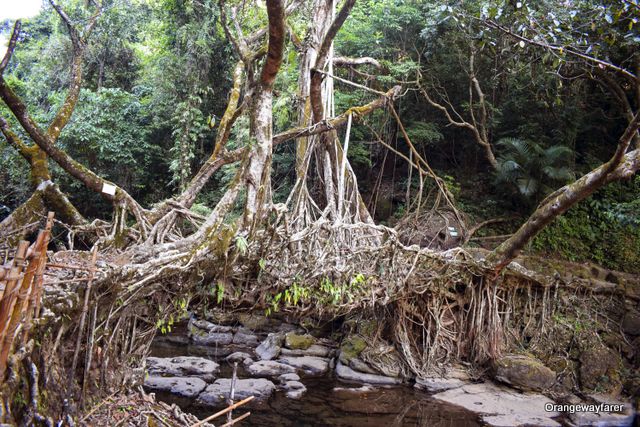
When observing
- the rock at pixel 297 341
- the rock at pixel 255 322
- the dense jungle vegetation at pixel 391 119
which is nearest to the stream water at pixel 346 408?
the rock at pixel 297 341

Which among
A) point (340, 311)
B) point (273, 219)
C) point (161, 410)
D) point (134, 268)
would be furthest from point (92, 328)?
point (340, 311)

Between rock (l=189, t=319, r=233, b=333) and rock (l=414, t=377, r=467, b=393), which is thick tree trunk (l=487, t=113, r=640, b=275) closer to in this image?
rock (l=414, t=377, r=467, b=393)

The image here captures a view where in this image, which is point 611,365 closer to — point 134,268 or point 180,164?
point 134,268

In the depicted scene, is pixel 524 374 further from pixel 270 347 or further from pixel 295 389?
pixel 270 347

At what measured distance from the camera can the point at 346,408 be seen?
19.4 ft

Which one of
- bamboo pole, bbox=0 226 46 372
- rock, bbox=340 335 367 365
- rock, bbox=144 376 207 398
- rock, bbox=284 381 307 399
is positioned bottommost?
rock, bbox=284 381 307 399

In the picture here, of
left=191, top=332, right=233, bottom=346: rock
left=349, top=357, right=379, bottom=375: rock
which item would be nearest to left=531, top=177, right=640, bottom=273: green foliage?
left=349, top=357, right=379, bottom=375: rock

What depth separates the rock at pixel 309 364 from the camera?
7.35 metres

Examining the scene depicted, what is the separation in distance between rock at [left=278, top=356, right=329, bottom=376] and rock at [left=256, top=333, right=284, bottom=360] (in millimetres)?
188

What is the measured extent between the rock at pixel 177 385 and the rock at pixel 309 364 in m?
1.80

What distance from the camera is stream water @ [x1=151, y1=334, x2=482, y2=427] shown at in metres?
5.45

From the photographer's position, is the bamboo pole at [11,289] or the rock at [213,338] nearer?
the bamboo pole at [11,289]

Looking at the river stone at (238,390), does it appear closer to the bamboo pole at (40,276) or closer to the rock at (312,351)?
the rock at (312,351)

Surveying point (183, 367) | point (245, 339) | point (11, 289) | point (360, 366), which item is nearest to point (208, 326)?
point (245, 339)
